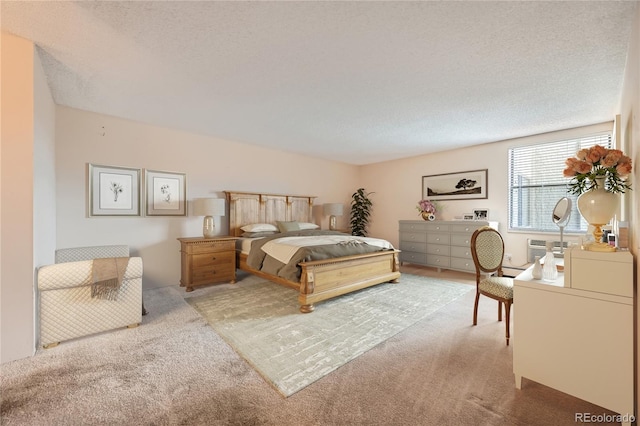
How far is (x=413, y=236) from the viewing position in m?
5.46

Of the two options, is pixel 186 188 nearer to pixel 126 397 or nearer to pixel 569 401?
pixel 126 397

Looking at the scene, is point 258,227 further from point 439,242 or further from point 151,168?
point 439,242

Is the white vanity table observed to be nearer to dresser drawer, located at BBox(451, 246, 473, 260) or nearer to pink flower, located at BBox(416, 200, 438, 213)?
dresser drawer, located at BBox(451, 246, 473, 260)

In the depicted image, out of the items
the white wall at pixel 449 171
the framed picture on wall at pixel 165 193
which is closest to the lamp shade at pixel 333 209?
the white wall at pixel 449 171

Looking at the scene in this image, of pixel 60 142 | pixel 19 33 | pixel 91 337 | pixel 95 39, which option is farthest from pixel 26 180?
pixel 60 142

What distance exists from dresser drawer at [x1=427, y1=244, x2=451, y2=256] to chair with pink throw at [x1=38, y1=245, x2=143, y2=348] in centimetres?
474

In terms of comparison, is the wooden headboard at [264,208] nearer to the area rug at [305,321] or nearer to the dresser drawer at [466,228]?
the area rug at [305,321]

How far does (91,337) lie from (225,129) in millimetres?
3084

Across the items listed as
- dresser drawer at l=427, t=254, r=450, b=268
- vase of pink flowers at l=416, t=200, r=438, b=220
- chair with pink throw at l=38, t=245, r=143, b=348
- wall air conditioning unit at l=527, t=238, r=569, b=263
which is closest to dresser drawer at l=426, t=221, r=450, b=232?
vase of pink flowers at l=416, t=200, r=438, b=220

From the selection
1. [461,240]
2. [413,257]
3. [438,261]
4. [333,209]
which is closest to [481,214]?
[461,240]

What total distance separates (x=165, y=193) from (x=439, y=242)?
4900 mm

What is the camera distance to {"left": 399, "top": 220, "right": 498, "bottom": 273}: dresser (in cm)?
468

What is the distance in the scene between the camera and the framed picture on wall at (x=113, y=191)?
3494 mm

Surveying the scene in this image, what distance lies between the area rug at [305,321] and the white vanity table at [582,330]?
1115 millimetres
